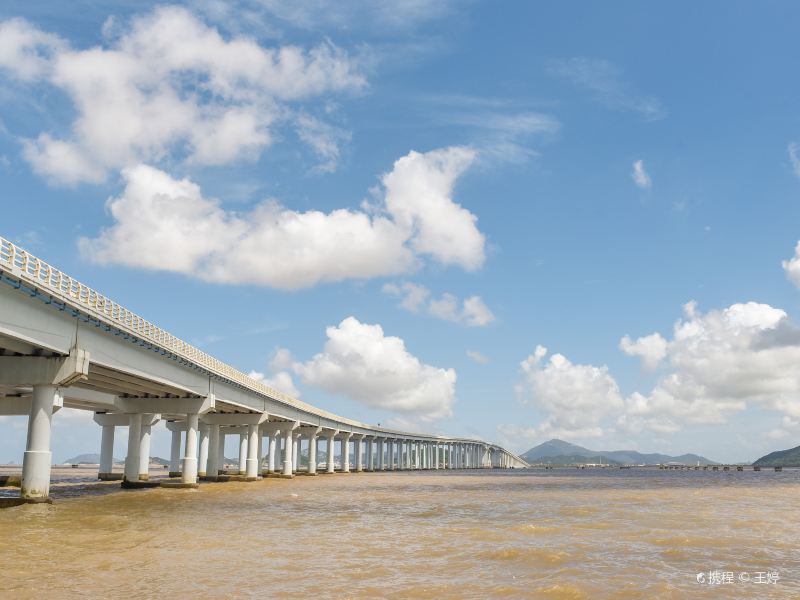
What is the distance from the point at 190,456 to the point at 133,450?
637 cm

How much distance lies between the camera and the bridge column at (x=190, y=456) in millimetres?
66500

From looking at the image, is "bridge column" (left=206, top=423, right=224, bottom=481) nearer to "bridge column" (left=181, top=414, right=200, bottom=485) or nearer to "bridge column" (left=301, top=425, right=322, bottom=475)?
"bridge column" (left=181, top=414, right=200, bottom=485)

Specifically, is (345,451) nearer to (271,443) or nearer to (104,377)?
(271,443)

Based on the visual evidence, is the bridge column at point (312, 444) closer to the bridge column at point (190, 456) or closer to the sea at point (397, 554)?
the bridge column at point (190, 456)

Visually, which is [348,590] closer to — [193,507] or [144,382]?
[193,507]

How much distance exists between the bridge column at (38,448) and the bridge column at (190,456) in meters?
26.7

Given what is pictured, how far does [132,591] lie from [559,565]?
11.4 metres

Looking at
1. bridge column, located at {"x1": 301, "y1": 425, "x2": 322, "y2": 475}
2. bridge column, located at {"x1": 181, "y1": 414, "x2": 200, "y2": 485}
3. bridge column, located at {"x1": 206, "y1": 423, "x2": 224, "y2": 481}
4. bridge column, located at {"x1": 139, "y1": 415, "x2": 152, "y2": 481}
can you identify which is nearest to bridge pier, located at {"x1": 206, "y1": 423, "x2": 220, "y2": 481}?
bridge column, located at {"x1": 206, "y1": 423, "x2": 224, "y2": 481}

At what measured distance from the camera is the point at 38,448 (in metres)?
39.4

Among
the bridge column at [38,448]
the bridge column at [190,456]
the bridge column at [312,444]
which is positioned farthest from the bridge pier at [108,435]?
the bridge column at [38,448]

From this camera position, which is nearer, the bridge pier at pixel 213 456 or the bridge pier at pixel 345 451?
the bridge pier at pixel 213 456

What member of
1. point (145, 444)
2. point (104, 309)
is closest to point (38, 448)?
point (104, 309)

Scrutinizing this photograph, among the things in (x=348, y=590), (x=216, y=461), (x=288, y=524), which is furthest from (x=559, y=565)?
(x=216, y=461)

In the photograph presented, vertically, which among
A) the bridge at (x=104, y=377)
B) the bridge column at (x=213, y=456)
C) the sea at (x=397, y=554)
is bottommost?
the sea at (x=397, y=554)
